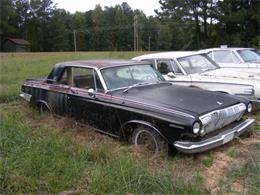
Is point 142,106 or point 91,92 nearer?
point 142,106

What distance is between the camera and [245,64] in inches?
420

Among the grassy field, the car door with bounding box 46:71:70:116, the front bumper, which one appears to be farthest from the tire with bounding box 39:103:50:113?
the front bumper

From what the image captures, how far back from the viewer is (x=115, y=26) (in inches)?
3059

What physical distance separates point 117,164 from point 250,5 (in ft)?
107

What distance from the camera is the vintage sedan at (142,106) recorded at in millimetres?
4914

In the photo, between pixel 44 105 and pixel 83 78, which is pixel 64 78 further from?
pixel 44 105

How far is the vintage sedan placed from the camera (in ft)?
16.1

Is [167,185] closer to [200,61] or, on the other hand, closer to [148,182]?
[148,182]

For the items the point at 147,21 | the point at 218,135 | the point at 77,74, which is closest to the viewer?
the point at 218,135

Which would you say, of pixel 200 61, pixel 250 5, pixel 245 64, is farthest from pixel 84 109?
pixel 250 5

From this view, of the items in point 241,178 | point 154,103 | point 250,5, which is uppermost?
point 250,5

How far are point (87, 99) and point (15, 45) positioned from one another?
2863 inches

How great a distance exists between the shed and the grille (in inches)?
2862

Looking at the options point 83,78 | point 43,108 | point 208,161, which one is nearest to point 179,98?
point 208,161
